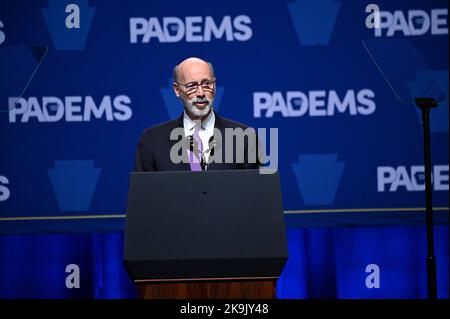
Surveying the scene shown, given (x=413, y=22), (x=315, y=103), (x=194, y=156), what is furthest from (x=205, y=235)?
(x=413, y=22)

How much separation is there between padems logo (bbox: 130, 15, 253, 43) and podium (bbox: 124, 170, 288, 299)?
2371 mm

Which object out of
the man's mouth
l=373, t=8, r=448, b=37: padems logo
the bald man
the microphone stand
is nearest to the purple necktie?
the bald man

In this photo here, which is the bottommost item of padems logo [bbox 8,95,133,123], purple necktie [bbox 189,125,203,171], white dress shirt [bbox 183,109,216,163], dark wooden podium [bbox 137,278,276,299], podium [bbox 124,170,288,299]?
dark wooden podium [bbox 137,278,276,299]

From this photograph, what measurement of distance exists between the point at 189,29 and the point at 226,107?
Result: 52 centimetres

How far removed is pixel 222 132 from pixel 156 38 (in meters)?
1.41

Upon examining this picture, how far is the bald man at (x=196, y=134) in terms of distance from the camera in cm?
325

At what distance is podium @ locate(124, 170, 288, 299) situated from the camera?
87.5 inches

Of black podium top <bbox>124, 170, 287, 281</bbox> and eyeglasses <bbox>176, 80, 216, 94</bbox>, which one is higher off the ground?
eyeglasses <bbox>176, 80, 216, 94</bbox>

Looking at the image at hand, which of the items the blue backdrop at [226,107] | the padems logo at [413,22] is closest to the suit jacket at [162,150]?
the blue backdrop at [226,107]

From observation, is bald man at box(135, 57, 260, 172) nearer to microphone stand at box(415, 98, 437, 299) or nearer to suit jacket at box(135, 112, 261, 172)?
suit jacket at box(135, 112, 261, 172)

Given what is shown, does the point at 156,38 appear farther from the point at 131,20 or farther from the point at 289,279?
the point at 289,279

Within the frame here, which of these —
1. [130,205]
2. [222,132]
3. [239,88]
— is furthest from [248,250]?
[239,88]

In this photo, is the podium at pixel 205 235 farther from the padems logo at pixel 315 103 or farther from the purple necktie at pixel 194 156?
the padems logo at pixel 315 103

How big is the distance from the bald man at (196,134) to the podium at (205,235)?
87 centimetres
